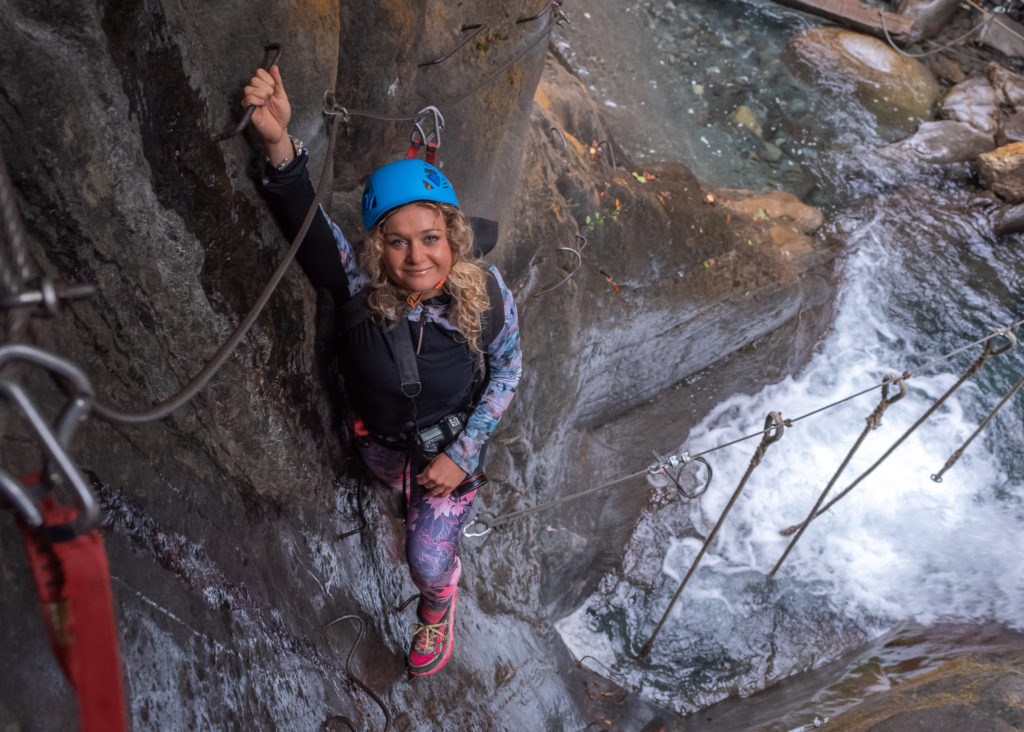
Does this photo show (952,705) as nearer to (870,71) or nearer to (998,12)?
(870,71)

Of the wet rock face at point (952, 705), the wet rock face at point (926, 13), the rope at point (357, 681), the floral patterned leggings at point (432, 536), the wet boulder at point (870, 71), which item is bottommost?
the wet rock face at point (952, 705)

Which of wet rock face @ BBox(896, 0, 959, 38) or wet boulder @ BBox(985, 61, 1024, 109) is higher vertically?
wet rock face @ BBox(896, 0, 959, 38)

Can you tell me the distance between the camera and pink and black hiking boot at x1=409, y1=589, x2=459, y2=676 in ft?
9.80

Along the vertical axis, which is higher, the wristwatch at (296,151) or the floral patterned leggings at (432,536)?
the wristwatch at (296,151)

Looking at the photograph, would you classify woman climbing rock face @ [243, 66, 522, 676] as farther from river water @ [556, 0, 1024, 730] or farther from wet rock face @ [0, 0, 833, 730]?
river water @ [556, 0, 1024, 730]

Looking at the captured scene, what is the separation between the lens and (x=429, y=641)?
300 centimetres

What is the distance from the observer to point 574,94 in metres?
→ 5.73

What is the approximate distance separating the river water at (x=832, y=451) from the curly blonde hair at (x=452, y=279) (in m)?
2.80

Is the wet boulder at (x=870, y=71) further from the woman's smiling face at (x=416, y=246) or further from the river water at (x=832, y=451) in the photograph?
the woman's smiling face at (x=416, y=246)

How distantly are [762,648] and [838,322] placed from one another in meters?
3.25

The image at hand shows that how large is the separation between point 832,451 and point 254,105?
5416 millimetres

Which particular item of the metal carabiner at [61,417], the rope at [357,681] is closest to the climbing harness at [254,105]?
the metal carabiner at [61,417]

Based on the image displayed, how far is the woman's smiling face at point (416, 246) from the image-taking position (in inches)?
89.7

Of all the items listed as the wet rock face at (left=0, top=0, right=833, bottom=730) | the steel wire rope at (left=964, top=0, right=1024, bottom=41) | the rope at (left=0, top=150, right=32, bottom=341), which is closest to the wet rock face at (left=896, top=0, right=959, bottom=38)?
the steel wire rope at (left=964, top=0, right=1024, bottom=41)
